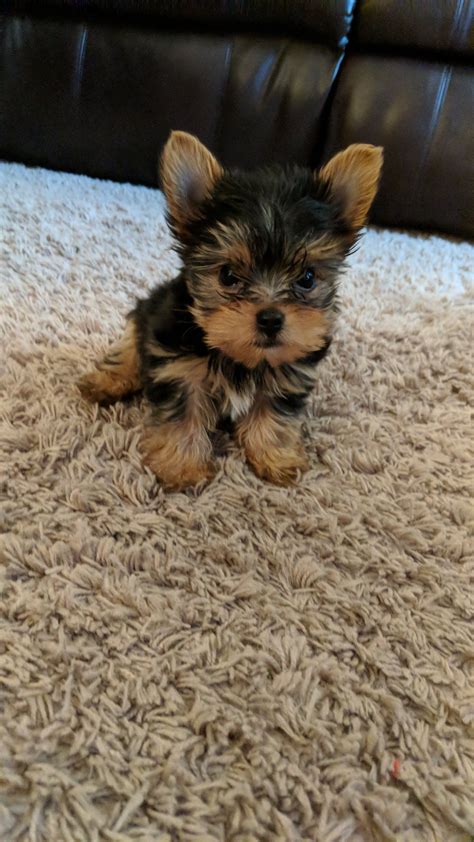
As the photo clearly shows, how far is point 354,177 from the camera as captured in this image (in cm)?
123

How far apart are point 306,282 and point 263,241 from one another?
0.48 ft

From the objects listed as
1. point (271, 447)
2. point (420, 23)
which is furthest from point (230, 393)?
point (420, 23)

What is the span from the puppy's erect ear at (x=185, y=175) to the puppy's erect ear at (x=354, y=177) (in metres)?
0.25

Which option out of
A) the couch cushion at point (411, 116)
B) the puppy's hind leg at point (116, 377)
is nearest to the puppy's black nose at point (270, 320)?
the puppy's hind leg at point (116, 377)

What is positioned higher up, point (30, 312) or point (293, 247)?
point (293, 247)

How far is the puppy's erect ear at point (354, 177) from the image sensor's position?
1223 mm

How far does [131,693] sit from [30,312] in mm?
1316

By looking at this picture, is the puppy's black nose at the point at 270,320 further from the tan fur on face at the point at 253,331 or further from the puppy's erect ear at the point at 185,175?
the puppy's erect ear at the point at 185,175

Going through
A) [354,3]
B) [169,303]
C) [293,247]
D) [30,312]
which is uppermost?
[354,3]

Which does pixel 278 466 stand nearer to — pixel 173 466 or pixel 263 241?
pixel 173 466

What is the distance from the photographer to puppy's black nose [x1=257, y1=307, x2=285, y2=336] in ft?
3.71

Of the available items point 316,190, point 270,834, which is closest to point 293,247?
point 316,190

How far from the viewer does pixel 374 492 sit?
1354mm

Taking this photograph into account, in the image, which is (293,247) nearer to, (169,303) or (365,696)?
(169,303)
